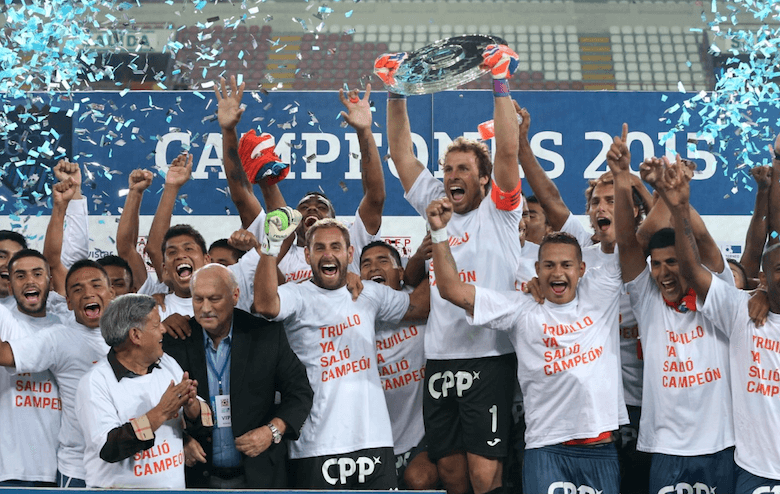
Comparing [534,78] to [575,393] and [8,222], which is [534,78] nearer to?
[8,222]

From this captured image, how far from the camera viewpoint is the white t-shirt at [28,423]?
13.3 feet

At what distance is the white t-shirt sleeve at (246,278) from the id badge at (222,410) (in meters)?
0.64

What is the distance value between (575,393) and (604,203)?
1.09 metres

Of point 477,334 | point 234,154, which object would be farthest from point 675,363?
point 234,154

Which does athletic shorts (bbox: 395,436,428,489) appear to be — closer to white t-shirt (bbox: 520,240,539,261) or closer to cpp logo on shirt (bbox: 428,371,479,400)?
cpp logo on shirt (bbox: 428,371,479,400)

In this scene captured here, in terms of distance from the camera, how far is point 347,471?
12.9 ft

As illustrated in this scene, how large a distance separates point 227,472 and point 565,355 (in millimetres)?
1563

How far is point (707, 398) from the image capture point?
383cm

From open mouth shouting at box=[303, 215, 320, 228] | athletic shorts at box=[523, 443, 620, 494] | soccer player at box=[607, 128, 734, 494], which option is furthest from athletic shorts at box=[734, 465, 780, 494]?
open mouth shouting at box=[303, 215, 320, 228]

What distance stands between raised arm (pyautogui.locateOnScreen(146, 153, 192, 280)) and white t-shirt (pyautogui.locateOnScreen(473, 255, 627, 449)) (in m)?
1.81

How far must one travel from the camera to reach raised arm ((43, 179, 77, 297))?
15.0ft

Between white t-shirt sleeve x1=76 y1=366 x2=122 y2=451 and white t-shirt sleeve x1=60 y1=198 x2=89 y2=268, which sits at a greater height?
white t-shirt sleeve x1=60 y1=198 x2=89 y2=268

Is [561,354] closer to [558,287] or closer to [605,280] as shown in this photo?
[558,287]

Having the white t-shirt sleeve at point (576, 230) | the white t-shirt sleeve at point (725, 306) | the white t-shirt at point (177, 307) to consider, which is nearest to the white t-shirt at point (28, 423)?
the white t-shirt at point (177, 307)
